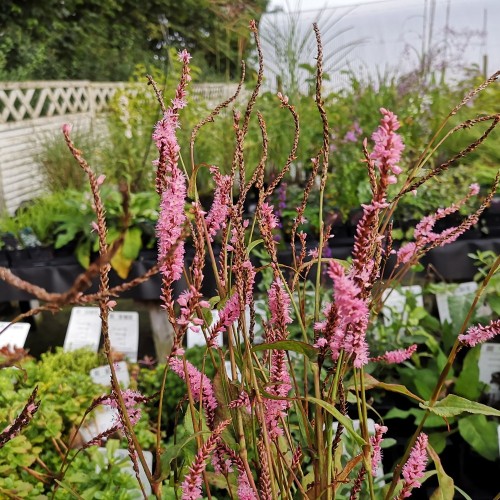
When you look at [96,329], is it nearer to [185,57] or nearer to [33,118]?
[185,57]

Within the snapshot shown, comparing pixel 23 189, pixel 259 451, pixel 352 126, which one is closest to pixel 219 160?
pixel 352 126

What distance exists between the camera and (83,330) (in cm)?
181

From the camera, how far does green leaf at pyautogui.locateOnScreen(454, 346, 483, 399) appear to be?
4.94ft

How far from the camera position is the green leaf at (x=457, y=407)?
550 mm

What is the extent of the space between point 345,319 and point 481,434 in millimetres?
1192

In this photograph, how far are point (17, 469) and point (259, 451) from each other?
0.79 m

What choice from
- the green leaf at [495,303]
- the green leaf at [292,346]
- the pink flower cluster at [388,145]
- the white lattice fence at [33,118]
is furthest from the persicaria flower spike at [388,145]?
the white lattice fence at [33,118]

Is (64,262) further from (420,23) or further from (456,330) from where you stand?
(420,23)

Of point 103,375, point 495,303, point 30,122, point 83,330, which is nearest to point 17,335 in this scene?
point 103,375

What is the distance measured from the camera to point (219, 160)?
3.04 meters

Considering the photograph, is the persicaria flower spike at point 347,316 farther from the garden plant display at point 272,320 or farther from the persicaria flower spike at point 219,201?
the persicaria flower spike at point 219,201

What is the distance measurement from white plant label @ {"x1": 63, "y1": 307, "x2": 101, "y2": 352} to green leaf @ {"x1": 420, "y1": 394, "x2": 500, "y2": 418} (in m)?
1.37

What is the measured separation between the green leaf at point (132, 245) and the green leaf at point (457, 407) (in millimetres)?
1813

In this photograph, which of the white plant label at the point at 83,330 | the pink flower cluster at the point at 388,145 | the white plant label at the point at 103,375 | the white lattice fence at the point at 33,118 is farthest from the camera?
the white lattice fence at the point at 33,118
